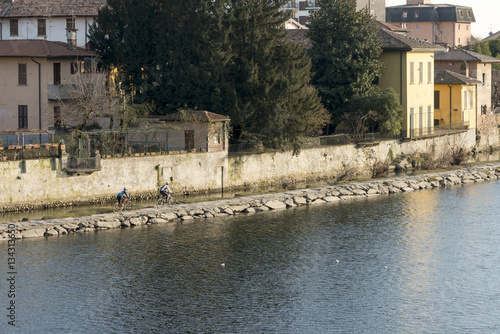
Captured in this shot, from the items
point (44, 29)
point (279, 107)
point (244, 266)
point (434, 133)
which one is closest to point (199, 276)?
point (244, 266)

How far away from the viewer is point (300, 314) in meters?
29.1

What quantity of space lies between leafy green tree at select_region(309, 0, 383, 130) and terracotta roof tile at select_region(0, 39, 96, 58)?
17918 millimetres

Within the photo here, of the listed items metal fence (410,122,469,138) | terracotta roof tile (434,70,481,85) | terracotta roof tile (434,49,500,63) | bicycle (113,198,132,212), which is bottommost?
bicycle (113,198,132,212)

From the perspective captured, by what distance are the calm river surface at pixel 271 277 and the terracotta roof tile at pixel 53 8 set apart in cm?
3557

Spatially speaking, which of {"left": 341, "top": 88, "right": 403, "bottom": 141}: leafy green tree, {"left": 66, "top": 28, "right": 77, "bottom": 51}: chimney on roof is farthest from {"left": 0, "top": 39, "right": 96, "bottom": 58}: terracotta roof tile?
{"left": 341, "top": 88, "right": 403, "bottom": 141}: leafy green tree

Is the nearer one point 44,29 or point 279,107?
point 279,107

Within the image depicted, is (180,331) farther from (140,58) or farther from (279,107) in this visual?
(140,58)

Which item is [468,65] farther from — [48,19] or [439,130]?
[48,19]

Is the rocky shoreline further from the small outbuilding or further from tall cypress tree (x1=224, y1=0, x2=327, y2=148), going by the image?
the small outbuilding

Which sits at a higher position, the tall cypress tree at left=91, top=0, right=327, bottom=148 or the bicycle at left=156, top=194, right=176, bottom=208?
the tall cypress tree at left=91, top=0, right=327, bottom=148

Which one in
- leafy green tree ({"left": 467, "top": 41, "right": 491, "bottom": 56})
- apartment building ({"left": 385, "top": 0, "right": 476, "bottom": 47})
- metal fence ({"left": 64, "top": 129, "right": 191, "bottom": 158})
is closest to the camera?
metal fence ({"left": 64, "top": 129, "right": 191, "bottom": 158})

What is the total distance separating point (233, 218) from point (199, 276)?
11.9 m

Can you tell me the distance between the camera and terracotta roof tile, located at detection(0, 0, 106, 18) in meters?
73.6

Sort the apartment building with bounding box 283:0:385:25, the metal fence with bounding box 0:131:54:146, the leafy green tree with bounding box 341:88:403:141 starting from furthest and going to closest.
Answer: the apartment building with bounding box 283:0:385:25
the leafy green tree with bounding box 341:88:403:141
the metal fence with bounding box 0:131:54:146
